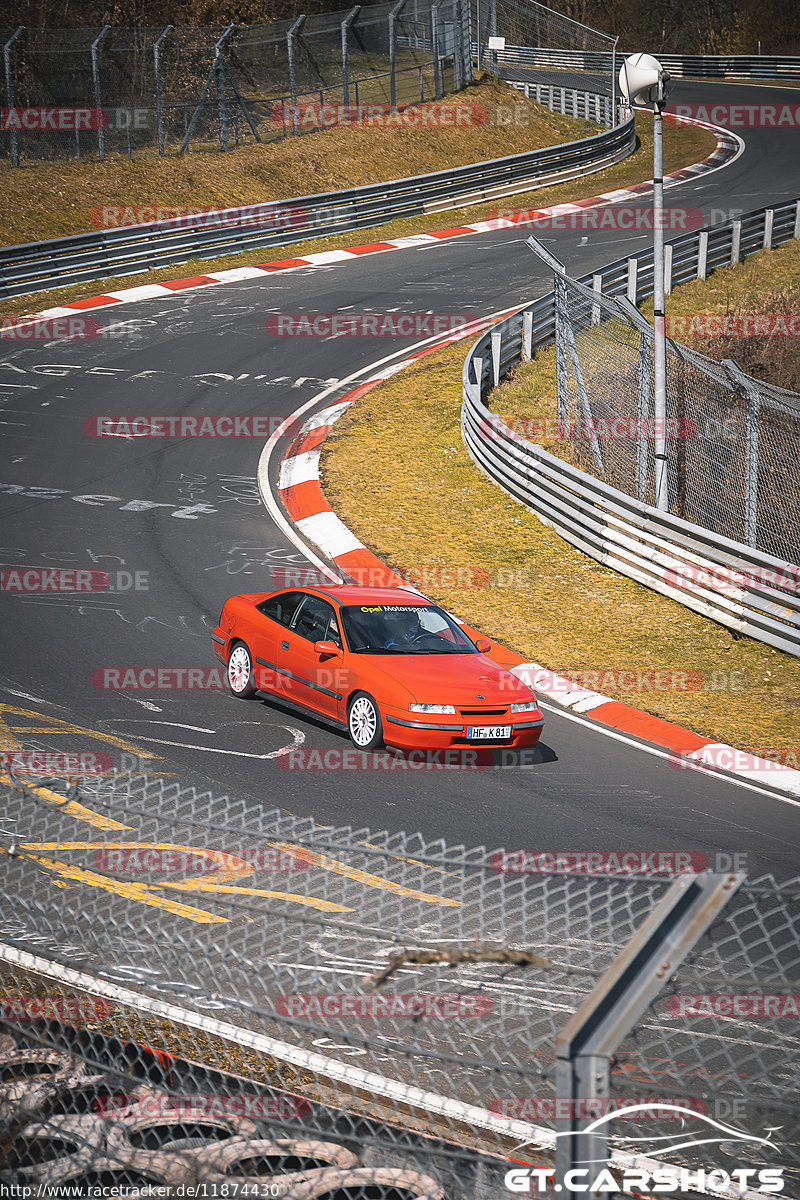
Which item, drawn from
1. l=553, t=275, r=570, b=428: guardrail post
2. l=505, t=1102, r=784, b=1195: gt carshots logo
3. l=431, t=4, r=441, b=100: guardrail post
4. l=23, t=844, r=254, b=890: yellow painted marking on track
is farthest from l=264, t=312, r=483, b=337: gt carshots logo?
l=505, t=1102, r=784, b=1195: gt carshots logo

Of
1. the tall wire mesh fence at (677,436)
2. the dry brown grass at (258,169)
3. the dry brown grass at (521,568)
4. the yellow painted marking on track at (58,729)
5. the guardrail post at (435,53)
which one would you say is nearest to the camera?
the yellow painted marking on track at (58,729)

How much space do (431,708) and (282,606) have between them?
2.37m

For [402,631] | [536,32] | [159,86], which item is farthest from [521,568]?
[536,32]

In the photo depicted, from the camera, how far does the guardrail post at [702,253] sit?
29719 mm

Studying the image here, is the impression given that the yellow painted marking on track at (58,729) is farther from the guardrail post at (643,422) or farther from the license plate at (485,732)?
the guardrail post at (643,422)

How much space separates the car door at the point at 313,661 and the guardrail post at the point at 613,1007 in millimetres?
7886

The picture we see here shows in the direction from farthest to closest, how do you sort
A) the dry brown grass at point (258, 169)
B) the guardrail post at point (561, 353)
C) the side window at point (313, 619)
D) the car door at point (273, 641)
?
the dry brown grass at point (258, 169)
the guardrail post at point (561, 353)
the car door at point (273, 641)
the side window at point (313, 619)

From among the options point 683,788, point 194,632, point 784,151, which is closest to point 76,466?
point 194,632

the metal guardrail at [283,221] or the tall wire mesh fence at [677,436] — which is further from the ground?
the metal guardrail at [283,221]

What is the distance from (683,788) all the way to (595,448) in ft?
27.1

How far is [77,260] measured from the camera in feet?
94.8

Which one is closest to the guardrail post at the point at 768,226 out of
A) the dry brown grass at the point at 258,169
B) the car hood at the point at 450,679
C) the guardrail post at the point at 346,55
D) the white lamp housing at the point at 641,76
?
the dry brown grass at the point at 258,169

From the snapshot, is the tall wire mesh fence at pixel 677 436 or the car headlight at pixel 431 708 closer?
the car headlight at pixel 431 708

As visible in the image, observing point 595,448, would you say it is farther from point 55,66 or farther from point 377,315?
point 55,66
